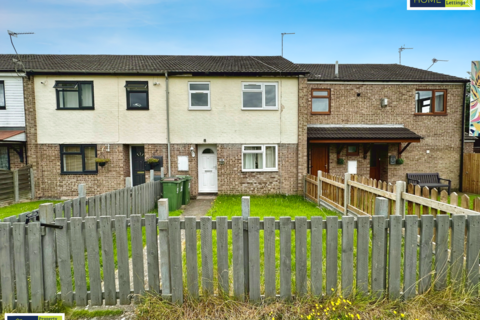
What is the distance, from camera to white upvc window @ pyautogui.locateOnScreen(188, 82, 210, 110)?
36.9 ft

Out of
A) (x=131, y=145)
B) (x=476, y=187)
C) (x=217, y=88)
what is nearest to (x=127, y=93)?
(x=131, y=145)

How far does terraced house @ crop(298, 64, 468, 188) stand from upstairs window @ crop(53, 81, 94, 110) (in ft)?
34.9

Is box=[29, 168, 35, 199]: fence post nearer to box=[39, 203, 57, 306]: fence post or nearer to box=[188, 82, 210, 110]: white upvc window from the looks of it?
box=[188, 82, 210, 110]: white upvc window

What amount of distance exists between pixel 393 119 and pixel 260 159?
303 inches

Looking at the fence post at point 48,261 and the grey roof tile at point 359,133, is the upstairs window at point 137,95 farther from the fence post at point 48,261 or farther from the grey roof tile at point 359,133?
the fence post at point 48,261

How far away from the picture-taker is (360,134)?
39.6 ft

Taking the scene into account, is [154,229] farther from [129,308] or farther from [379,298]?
[379,298]

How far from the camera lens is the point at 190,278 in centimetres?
288

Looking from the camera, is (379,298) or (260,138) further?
(260,138)

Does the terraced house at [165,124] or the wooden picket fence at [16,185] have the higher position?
the terraced house at [165,124]

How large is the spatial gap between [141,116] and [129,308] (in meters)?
9.68

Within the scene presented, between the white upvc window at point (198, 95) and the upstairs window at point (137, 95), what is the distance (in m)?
2.03

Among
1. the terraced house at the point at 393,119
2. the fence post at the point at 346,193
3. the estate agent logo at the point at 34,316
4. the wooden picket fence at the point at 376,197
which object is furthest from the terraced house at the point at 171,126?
the estate agent logo at the point at 34,316

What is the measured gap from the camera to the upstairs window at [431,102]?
1295cm
